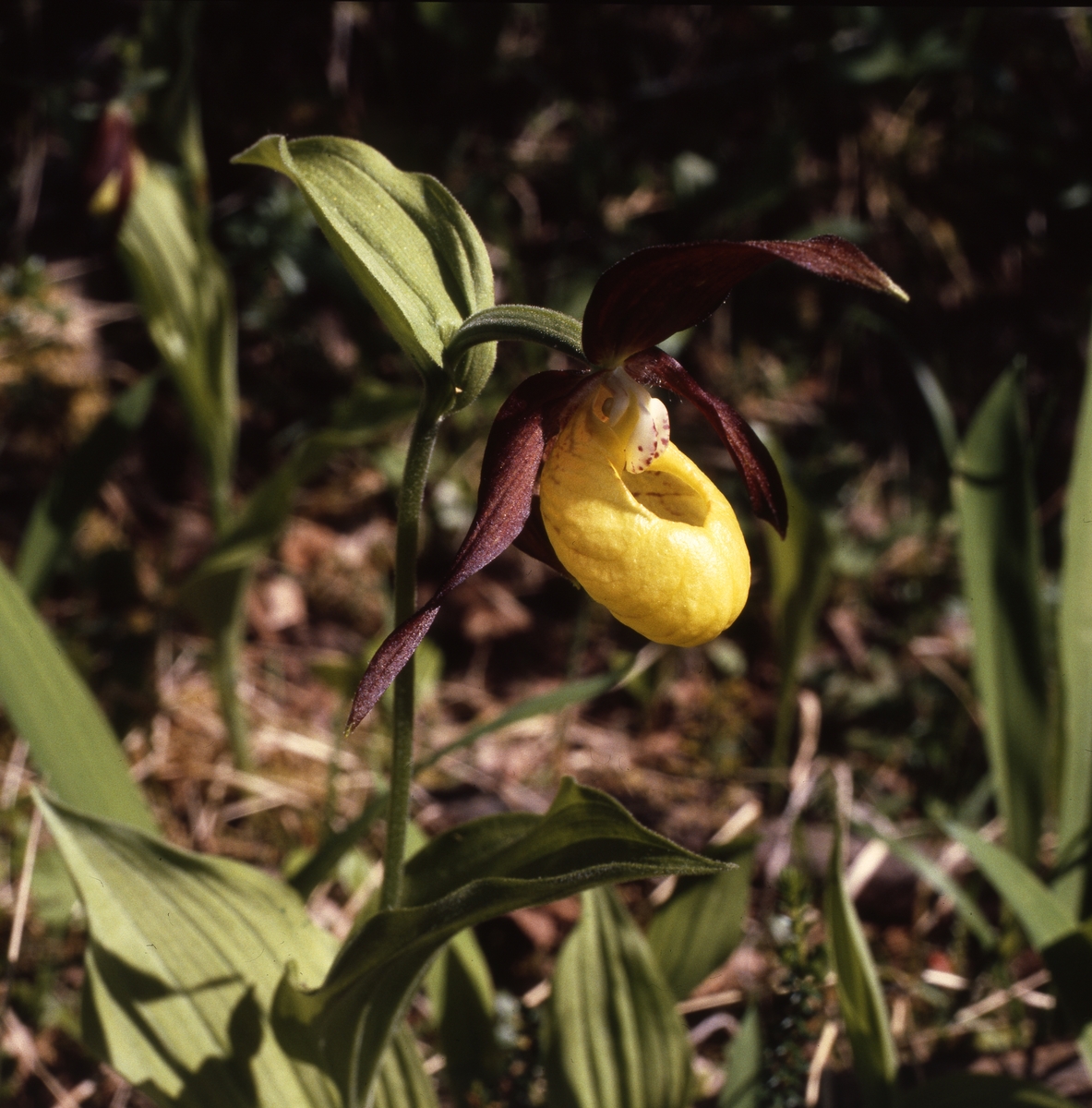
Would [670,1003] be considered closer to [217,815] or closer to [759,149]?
[217,815]

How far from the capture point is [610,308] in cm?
106

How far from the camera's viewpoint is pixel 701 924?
5.43 ft

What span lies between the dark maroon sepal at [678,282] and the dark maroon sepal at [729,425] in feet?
0.11

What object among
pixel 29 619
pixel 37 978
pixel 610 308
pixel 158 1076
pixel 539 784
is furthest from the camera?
pixel 539 784

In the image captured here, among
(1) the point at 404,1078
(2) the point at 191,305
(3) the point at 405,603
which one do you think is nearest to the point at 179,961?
(1) the point at 404,1078

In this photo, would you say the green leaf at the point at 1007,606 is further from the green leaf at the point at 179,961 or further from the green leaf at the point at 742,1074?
the green leaf at the point at 179,961

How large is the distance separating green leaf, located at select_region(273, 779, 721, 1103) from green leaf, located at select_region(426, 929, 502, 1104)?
29cm

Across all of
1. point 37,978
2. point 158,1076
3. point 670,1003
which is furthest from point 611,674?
point 37,978

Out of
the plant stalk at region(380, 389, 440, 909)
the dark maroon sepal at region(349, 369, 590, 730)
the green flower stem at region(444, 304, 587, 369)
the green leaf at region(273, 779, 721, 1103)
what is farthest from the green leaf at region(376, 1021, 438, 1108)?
the green flower stem at region(444, 304, 587, 369)

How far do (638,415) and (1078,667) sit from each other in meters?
1.25

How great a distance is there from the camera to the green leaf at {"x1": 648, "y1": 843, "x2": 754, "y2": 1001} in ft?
5.37

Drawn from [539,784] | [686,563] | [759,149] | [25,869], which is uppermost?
[759,149]

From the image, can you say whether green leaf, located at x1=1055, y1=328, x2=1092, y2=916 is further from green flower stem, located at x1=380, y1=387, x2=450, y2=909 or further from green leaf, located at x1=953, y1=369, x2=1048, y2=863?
green flower stem, located at x1=380, y1=387, x2=450, y2=909

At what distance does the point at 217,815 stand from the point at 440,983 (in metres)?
0.86
